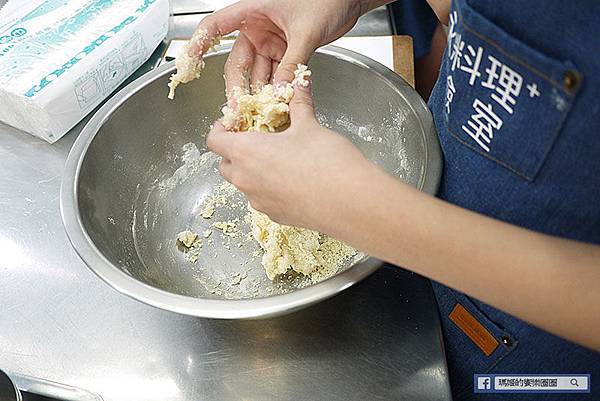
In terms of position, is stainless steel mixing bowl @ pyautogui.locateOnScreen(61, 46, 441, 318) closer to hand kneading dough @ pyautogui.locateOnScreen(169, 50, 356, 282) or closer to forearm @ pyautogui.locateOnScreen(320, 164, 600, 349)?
hand kneading dough @ pyautogui.locateOnScreen(169, 50, 356, 282)

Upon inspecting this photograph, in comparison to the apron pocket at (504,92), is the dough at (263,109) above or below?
below

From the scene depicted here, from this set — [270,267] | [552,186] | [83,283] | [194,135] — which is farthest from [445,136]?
[83,283]

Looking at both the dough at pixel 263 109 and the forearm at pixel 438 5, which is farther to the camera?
the forearm at pixel 438 5

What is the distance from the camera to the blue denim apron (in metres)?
0.58

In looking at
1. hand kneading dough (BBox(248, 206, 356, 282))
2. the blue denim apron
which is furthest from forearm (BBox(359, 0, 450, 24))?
hand kneading dough (BBox(248, 206, 356, 282))

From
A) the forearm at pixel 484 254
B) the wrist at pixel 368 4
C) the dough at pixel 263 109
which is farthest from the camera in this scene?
the wrist at pixel 368 4

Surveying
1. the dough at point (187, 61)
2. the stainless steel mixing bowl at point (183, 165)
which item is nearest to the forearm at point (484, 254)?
the stainless steel mixing bowl at point (183, 165)

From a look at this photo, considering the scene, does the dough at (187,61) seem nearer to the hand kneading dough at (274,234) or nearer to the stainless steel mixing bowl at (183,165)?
the hand kneading dough at (274,234)

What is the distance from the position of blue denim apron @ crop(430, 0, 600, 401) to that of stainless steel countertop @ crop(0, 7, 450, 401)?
113 millimetres

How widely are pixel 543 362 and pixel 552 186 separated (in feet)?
0.93

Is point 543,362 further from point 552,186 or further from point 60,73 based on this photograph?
point 60,73

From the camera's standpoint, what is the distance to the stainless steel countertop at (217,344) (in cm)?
78

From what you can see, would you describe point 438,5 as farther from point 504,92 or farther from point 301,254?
point 301,254

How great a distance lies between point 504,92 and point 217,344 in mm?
509
